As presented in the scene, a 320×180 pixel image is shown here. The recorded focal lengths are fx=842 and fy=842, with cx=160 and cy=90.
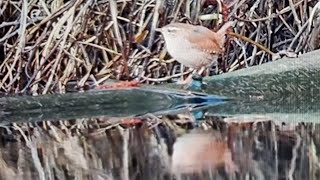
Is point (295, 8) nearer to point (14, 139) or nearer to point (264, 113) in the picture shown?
point (264, 113)

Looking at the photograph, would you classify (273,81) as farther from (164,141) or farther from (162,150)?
(162,150)

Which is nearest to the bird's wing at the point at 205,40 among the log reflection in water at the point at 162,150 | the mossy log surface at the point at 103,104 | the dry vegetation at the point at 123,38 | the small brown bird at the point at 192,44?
the small brown bird at the point at 192,44

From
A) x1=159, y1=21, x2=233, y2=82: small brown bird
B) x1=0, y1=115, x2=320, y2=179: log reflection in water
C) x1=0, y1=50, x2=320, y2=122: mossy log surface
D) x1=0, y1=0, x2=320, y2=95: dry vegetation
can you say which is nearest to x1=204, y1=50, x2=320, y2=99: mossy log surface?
x1=0, y1=50, x2=320, y2=122: mossy log surface

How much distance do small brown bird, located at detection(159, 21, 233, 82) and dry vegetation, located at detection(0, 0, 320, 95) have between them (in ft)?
1.53

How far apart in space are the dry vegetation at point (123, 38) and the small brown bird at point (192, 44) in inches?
18.4

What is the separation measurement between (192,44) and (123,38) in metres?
0.74

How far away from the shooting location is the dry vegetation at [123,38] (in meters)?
3.57

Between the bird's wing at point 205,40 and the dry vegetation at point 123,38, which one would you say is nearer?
the bird's wing at point 205,40

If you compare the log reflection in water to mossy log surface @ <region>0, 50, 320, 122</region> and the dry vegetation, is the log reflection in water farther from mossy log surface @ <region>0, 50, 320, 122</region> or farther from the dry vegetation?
the dry vegetation

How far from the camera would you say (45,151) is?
6.24ft

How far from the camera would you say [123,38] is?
12.0ft

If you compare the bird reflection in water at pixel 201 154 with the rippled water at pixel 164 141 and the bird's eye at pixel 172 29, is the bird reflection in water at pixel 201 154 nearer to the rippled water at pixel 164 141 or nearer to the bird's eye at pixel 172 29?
the rippled water at pixel 164 141

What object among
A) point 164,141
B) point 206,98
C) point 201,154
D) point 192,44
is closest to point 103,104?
point 206,98

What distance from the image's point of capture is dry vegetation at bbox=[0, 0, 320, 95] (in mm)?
3568
